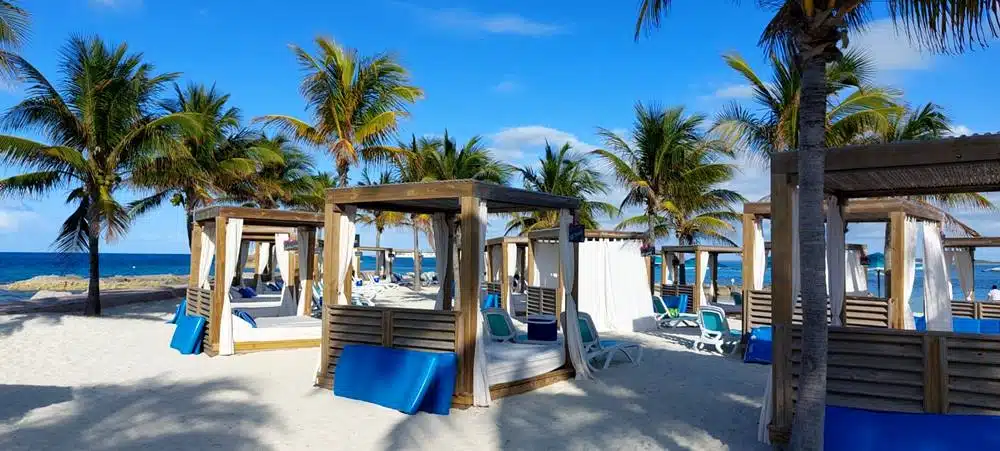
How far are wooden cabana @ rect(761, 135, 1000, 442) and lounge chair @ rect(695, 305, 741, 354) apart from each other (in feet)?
19.5

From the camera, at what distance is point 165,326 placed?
14.8 meters

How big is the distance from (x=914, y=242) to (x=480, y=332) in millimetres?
7683

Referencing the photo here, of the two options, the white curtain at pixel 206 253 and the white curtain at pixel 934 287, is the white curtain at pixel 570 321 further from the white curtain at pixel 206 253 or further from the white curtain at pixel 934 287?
the white curtain at pixel 206 253

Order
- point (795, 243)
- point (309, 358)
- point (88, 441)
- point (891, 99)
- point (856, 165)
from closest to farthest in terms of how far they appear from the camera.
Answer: point (856, 165)
point (88, 441)
point (795, 243)
point (309, 358)
point (891, 99)

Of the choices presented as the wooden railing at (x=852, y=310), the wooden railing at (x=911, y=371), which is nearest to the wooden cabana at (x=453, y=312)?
the wooden railing at (x=911, y=371)

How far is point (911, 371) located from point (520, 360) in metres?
4.41

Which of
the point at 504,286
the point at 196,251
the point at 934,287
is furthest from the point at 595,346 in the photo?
the point at 504,286

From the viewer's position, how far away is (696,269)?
1998cm

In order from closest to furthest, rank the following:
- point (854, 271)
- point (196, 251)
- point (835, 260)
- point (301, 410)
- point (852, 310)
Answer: point (301, 410) → point (835, 260) → point (852, 310) → point (196, 251) → point (854, 271)

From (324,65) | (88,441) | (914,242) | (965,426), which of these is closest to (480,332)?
(88,441)

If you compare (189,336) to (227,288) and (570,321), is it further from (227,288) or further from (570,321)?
(570,321)

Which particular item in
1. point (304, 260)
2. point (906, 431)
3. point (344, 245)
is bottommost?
point (906, 431)

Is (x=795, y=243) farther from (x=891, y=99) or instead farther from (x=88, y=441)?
(x=891, y=99)

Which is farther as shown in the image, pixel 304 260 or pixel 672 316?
pixel 672 316
